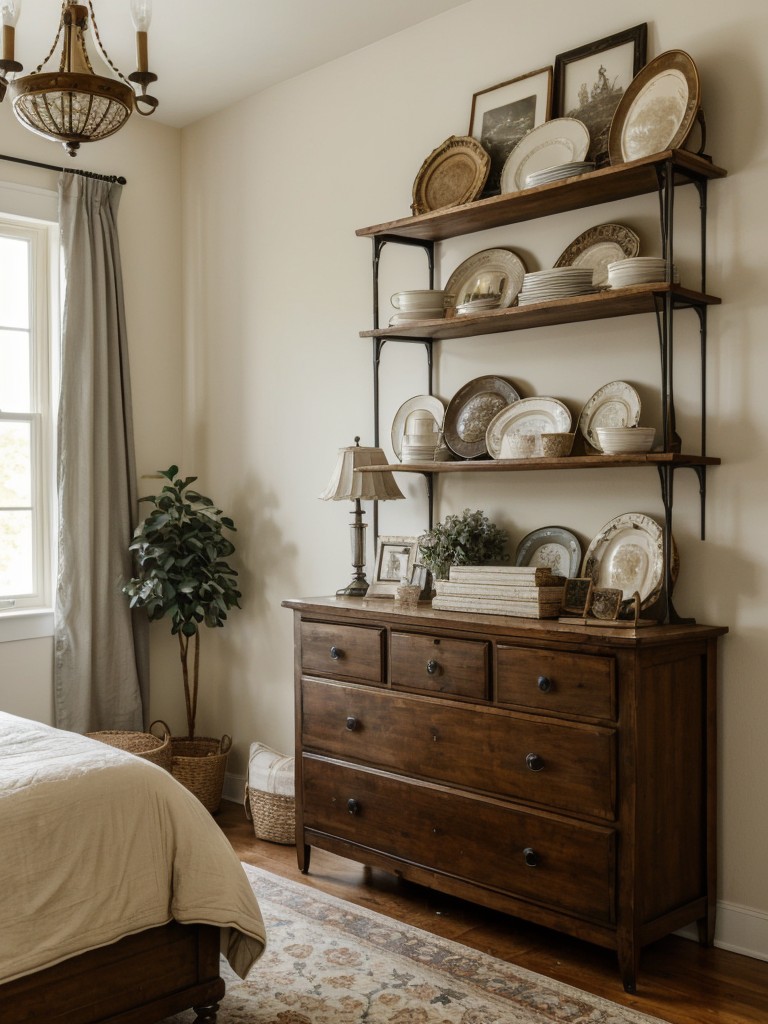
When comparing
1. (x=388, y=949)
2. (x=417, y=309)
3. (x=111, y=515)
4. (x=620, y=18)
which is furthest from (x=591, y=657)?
(x=111, y=515)

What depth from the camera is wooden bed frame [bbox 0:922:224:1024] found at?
2.08 metres

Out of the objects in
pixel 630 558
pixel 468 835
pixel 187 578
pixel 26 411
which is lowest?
pixel 468 835

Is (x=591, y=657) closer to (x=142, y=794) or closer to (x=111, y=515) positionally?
(x=142, y=794)

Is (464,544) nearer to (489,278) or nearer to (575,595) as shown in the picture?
(575,595)

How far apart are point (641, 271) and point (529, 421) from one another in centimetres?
67

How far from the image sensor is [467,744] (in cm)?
302

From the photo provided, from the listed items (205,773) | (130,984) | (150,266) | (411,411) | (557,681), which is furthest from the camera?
(150,266)

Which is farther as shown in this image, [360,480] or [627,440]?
[360,480]

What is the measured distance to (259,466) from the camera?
14.7 feet

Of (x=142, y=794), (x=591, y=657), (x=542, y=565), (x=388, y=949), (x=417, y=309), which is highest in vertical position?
(x=417, y=309)

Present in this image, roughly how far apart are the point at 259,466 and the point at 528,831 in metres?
2.17

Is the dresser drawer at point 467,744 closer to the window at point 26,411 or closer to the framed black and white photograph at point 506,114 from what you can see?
the window at point 26,411

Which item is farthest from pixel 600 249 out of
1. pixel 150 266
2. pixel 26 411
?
pixel 26 411

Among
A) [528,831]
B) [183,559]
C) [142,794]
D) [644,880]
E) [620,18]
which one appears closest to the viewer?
[142,794]
